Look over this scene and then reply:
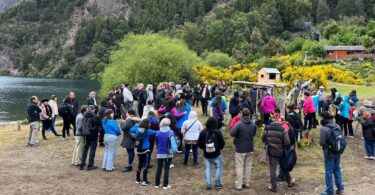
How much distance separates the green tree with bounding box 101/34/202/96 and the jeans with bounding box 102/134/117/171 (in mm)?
30000

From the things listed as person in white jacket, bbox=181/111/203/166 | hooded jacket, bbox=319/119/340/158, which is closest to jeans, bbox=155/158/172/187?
person in white jacket, bbox=181/111/203/166

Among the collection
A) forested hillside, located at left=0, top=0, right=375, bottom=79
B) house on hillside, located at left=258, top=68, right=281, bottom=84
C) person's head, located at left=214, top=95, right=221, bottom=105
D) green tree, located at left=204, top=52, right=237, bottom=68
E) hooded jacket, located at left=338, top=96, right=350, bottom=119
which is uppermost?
forested hillside, located at left=0, top=0, right=375, bottom=79

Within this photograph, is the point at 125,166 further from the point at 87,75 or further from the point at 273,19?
the point at 87,75

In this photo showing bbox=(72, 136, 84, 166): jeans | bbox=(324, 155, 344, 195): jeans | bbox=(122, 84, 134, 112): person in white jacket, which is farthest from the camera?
bbox=(122, 84, 134, 112): person in white jacket

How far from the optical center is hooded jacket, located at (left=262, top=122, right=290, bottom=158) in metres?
10.2

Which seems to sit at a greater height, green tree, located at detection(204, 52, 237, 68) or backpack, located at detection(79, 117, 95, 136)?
green tree, located at detection(204, 52, 237, 68)

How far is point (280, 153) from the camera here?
10.3 m

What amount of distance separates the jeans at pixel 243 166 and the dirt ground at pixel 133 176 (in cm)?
24

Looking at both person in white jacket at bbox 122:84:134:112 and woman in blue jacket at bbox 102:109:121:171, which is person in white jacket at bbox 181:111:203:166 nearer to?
woman in blue jacket at bbox 102:109:121:171

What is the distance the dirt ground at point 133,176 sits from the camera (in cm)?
1071

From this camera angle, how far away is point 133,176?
11.9 metres

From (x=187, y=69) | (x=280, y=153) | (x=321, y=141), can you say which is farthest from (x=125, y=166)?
(x=187, y=69)

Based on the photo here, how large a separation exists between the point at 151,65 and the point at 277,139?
110ft

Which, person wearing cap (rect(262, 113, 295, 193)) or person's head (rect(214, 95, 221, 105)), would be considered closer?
person wearing cap (rect(262, 113, 295, 193))
